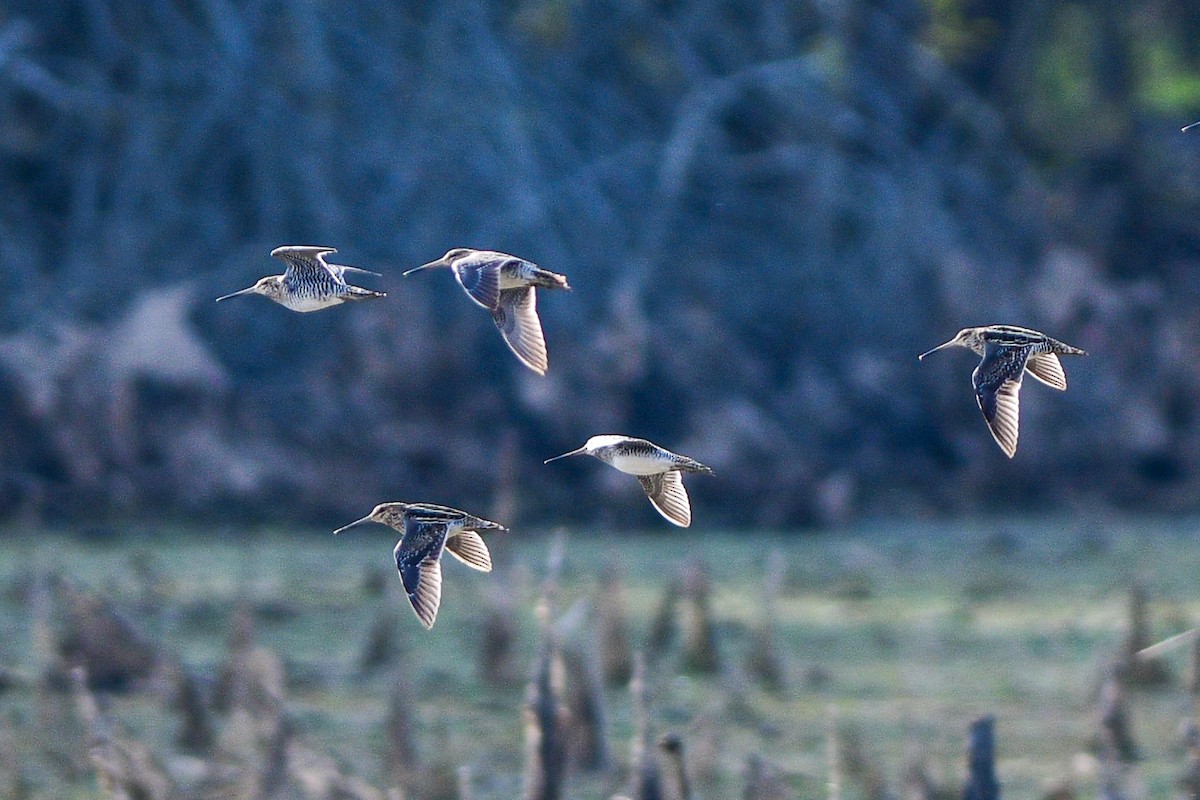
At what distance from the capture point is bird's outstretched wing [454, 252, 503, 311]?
3.03 metres

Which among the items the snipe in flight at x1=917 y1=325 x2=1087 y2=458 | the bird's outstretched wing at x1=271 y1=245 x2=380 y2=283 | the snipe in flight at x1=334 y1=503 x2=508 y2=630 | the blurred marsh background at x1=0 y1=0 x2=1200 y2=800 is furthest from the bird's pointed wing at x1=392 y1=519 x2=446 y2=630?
the blurred marsh background at x1=0 y1=0 x2=1200 y2=800

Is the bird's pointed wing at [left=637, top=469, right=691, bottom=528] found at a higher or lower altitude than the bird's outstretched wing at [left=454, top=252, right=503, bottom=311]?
lower

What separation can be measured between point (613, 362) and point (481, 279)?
6.09 m

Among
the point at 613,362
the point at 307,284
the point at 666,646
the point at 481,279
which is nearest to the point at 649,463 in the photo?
the point at 481,279

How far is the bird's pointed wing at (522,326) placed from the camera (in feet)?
9.98

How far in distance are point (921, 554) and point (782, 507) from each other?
678mm

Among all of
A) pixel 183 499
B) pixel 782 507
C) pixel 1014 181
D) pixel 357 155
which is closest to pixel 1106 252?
pixel 1014 181

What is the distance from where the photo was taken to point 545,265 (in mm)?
9188

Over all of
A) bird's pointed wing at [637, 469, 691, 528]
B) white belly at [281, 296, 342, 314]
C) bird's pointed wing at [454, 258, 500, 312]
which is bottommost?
bird's pointed wing at [637, 469, 691, 528]

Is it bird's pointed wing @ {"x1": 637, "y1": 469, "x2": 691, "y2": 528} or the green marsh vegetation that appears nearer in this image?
bird's pointed wing @ {"x1": 637, "y1": 469, "x2": 691, "y2": 528}

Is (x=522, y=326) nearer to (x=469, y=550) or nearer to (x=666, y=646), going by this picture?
(x=469, y=550)

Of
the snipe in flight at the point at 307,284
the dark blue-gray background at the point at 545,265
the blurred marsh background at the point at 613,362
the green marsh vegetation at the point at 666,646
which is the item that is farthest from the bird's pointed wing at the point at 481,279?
the dark blue-gray background at the point at 545,265

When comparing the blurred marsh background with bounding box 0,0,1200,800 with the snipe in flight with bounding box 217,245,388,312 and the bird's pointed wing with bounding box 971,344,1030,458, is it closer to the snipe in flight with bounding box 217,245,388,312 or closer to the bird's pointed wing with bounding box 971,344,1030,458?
the snipe in flight with bounding box 217,245,388,312

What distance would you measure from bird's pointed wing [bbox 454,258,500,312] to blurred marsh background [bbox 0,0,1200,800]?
10.3 feet
